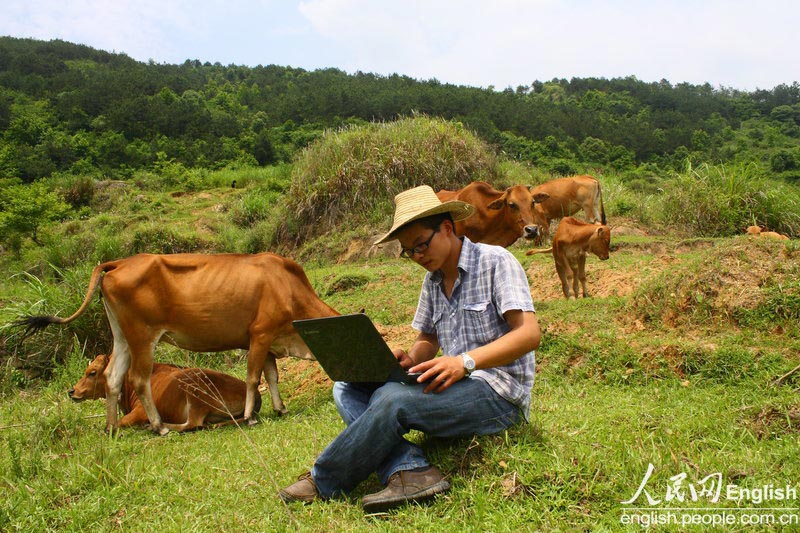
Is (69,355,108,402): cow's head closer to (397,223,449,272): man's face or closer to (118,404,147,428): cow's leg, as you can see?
(118,404,147,428): cow's leg

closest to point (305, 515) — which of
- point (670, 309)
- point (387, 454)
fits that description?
point (387, 454)

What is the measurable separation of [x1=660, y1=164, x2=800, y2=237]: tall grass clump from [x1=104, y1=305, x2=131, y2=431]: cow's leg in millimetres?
11431

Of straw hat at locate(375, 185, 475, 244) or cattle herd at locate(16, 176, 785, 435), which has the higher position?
straw hat at locate(375, 185, 475, 244)

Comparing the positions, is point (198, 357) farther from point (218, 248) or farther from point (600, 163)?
point (600, 163)

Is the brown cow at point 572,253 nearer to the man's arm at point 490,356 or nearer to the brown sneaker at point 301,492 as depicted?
the man's arm at point 490,356

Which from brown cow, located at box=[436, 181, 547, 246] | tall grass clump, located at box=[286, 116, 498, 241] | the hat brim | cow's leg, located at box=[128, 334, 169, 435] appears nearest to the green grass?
cow's leg, located at box=[128, 334, 169, 435]

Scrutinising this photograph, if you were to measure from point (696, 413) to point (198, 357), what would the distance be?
7.16 metres

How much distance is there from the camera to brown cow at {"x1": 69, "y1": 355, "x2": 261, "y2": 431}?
6934 mm

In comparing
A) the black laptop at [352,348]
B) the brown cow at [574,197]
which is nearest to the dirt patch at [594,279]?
the brown cow at [574,197]

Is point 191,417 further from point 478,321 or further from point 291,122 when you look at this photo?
point 291,122

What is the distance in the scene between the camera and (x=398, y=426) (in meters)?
3.58

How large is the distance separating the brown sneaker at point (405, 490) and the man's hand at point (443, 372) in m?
0.50

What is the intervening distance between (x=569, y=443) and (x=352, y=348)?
142 centimetres

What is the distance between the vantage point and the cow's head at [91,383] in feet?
24.3
